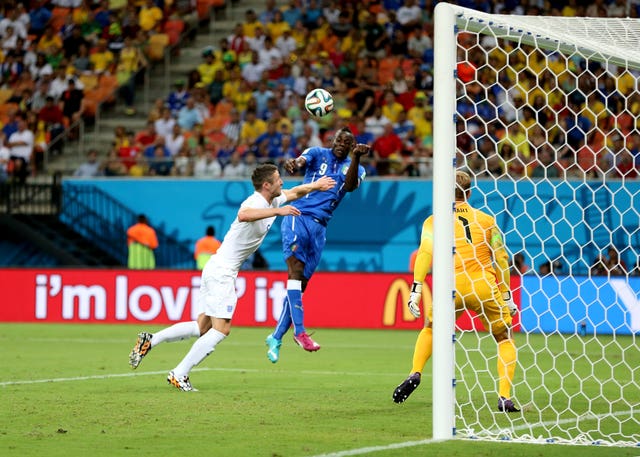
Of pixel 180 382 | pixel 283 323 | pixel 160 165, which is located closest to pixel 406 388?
pixel 180 382

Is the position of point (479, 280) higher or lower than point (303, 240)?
lower

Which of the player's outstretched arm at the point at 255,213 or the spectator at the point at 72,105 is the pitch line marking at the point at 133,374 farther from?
the spectator at the point at 72,105

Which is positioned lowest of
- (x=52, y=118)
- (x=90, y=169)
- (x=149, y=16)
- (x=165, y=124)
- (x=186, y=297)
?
(x=186, y=297)

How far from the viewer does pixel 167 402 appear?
34.8 ft

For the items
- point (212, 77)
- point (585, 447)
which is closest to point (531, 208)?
point (212, 77)

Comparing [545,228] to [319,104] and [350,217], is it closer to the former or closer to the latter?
[350,217]

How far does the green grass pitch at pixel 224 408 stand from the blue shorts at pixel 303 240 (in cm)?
128

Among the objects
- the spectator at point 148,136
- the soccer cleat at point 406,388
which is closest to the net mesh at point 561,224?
the soccer cleat at point 406,388

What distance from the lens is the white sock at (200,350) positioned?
1120 cm

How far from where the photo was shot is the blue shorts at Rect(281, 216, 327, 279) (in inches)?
529

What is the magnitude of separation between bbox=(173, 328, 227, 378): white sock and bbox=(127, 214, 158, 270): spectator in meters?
14.1

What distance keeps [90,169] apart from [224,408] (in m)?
16.8

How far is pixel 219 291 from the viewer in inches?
447

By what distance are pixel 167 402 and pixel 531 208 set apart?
13248mm
